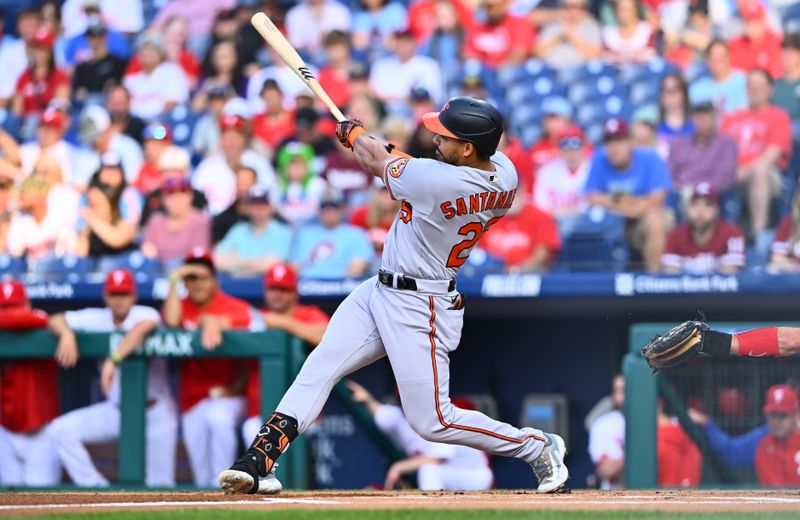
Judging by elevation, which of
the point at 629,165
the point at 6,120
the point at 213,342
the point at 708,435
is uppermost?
the point at 6,120

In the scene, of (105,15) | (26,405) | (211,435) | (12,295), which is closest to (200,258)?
(211,435)

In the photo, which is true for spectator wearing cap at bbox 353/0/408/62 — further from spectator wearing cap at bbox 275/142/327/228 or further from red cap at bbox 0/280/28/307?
red cap at bbox 0/280/28/307

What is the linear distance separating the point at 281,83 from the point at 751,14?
11.5 ft

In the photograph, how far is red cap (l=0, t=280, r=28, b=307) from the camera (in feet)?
24.6

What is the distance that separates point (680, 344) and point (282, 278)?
2793mm

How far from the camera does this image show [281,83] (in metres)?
10.4

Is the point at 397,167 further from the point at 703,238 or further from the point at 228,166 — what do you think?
the point at 228,166

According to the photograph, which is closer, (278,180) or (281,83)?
(278,180)

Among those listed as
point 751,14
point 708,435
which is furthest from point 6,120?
point 708,435

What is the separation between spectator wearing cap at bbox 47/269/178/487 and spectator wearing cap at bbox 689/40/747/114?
4128 mm

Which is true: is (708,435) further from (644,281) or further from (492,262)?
(492,262)

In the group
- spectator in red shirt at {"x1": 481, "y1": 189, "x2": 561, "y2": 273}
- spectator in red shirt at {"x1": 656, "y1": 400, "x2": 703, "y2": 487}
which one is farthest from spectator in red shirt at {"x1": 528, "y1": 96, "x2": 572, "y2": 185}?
spectator in red shirt at {"x1": 656, "y1": 400, "x2": 703, "y2": 487}

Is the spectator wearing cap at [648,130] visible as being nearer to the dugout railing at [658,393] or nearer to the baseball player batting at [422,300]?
the dugout railing at [658,393]

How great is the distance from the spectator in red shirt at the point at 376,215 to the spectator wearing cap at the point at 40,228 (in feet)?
7.26
